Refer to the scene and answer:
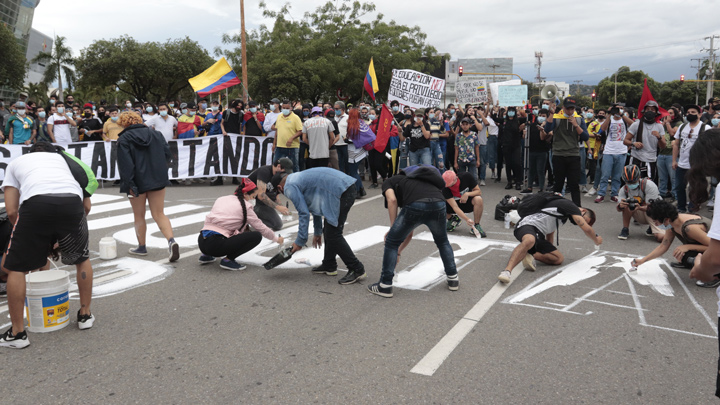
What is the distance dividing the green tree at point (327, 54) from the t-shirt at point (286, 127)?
74.9ft

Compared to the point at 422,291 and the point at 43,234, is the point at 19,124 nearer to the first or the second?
the point at 43,234

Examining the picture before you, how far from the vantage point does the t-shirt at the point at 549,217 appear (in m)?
6.62

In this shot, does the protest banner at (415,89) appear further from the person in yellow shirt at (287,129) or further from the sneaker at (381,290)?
the sneaker at (381,290)

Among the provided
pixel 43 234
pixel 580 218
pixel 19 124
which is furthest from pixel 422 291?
pixel 19 124

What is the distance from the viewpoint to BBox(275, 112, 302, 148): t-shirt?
476 inches

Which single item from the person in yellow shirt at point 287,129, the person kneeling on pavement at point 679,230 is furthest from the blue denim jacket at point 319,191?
the person in yellow shirt at point 287,129

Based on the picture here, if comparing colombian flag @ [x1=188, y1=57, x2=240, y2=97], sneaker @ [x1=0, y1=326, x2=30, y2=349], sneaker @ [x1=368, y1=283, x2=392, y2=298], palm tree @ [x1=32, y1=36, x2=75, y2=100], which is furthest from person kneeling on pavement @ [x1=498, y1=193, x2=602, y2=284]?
palm tree @ [x1=32, y1=36, x2=75, y2=100]

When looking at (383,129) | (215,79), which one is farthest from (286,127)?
(215,79)

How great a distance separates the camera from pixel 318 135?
11.2m

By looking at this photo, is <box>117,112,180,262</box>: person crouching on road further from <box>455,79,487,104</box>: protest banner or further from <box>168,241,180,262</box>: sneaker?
<box>455,79,487,104</box>: protest banner

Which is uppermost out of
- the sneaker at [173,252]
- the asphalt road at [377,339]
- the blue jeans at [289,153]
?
the blue jeans at [289,153]

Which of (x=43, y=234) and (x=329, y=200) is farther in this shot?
(x=329, y=200)

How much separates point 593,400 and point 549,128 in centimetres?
931

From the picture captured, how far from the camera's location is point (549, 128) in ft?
39.6
